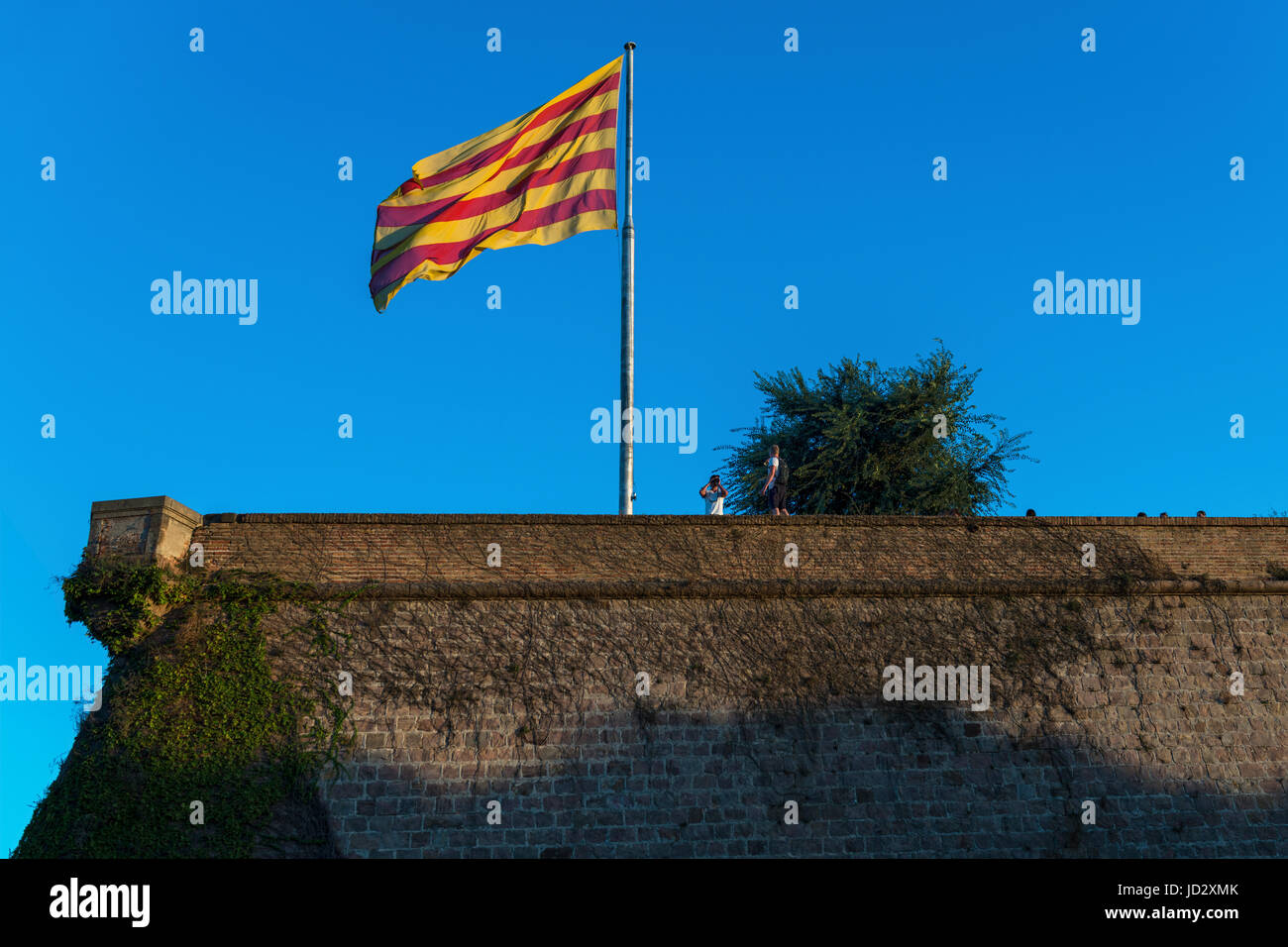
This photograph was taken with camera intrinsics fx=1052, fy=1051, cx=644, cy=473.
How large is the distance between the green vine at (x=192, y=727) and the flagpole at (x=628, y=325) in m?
3.81

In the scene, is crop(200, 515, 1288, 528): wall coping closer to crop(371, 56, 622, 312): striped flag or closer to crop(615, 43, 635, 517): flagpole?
crop(615, 43, 635, 517): flagpole

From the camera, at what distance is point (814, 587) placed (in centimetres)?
1362

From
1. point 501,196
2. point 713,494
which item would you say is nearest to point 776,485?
point 713,494

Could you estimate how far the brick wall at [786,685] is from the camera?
38.9ft

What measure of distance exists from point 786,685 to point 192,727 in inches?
271

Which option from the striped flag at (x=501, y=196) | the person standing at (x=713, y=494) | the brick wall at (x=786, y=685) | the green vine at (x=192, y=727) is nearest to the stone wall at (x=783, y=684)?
the brick wall at (x=786, y=685)

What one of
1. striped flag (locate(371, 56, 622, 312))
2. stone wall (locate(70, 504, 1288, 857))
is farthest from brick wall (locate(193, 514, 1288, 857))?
striped flag (locate(371, 56, 622, 312))

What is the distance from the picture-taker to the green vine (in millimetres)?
11219

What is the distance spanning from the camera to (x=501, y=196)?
14.8 metres

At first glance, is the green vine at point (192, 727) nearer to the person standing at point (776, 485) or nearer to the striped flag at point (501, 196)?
the striped flag at point (501, 196)

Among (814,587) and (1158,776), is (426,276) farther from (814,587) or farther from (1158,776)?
(1158,776)

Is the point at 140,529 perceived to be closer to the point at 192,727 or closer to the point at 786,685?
the point at 192,727
